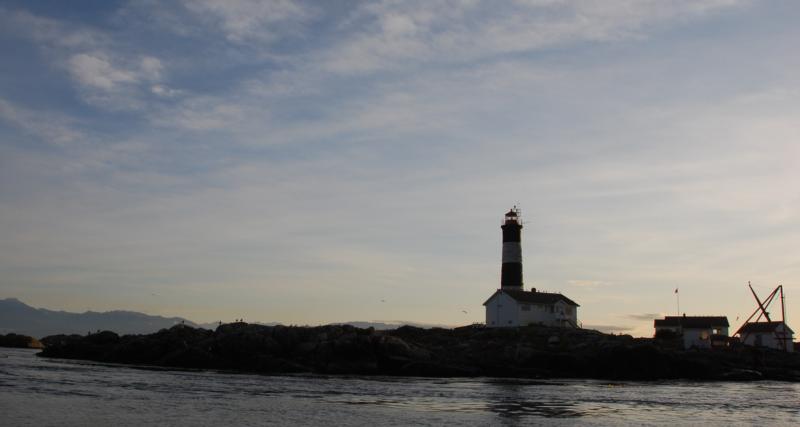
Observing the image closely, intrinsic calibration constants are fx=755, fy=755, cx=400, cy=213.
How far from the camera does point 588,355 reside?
215 feet

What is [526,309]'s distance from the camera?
8462 centimetres

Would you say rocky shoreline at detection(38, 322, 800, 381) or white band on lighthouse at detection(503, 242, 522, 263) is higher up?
white band on lighthouse at detection(503, 242, 522, 263)

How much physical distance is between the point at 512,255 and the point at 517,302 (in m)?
7.90

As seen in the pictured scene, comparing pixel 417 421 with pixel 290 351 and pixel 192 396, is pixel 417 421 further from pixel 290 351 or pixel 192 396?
pixel 290 351

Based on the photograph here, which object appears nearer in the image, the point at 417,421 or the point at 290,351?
the point at 417,421

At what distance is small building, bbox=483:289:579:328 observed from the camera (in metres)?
84.4

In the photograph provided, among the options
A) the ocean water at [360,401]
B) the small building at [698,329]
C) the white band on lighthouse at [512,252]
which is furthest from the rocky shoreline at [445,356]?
the white band on lighthouse at [512,252]

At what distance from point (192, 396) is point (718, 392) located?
33759mm

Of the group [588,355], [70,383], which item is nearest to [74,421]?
[70,383]

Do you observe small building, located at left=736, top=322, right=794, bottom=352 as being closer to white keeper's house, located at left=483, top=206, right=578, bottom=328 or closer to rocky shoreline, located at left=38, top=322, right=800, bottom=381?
rocky shoreline, located at left=38, top=322, right=800, bottom=381

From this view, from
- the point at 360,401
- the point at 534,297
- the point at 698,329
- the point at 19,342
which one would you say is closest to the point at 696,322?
the point at 698,329

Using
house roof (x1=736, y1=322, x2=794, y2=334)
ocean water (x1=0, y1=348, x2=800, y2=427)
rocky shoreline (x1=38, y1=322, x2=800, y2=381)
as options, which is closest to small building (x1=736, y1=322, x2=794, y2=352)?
house roof (x1=736, y1=322, x2=794, y2=334)

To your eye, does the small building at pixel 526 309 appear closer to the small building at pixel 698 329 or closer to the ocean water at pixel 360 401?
the small building at pixel 698 329

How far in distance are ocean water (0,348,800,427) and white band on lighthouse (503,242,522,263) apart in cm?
3373
